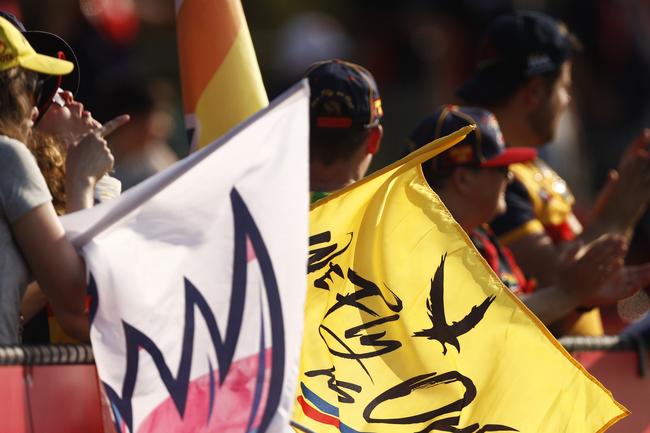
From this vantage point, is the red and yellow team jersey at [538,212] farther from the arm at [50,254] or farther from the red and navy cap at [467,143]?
the arm at [50,254]

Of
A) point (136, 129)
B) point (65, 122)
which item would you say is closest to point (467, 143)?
point (65, 122)

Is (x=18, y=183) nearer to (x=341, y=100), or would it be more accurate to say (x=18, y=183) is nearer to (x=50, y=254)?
(x=50, y=254)

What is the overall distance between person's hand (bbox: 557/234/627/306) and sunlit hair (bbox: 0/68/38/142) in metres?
2.61

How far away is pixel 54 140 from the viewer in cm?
535

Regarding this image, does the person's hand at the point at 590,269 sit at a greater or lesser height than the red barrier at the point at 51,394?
lesser

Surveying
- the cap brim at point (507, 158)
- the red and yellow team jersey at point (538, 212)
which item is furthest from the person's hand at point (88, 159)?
the red and yellow team jersey at point (538, 212)

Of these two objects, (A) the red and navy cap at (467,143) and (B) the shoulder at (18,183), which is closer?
(B) the shoulder at (18,183)

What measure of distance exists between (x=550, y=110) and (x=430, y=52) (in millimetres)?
7089

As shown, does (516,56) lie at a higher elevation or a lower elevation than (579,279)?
higher

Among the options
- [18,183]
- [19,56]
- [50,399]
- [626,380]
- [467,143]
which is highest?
[19,56]

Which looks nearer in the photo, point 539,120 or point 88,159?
point 88,159

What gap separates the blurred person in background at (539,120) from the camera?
7535 mm

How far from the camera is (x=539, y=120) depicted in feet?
26.0

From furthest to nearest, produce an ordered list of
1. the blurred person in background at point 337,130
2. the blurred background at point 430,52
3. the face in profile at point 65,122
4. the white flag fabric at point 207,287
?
1. the blurred background at point 430,52
2. the blurred person in background at point 337,130
3. the face in profile at point 65,122
4. the white flag fabric at point 207,287
